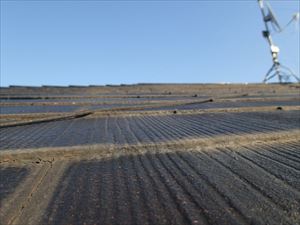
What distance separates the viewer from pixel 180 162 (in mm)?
1773

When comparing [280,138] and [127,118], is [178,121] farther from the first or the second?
[280,138]

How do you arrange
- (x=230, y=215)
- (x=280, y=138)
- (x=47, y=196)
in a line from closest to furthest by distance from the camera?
1. (x=230, y=215)
2. (x=47, y=196)
3. (x=280, y=138)

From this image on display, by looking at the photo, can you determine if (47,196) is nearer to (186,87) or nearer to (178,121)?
(178,121)

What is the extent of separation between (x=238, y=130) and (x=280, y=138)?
404 mm

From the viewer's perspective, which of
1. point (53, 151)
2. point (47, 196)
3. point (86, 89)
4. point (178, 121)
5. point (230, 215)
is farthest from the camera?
point (86, 89)

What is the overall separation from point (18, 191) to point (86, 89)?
23.8ft

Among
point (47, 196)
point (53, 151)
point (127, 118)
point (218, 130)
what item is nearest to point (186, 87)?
point (127, 118)

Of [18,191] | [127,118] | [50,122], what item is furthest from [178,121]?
[18,191]

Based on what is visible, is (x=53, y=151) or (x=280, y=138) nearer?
(x=53, y=151)

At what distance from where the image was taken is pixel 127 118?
361 centimetres

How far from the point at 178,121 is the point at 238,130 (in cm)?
76

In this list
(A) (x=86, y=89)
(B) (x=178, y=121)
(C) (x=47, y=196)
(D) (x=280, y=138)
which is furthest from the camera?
(A) (x=86, y=89)

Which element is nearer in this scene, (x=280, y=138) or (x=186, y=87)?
(x=280, y=138)

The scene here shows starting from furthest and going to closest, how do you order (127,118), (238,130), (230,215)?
(127,118) → (238,130) → (230,215)
